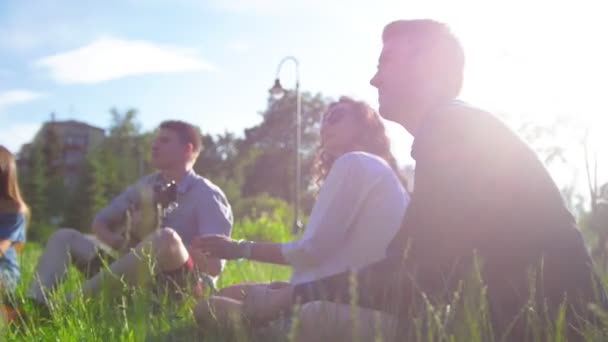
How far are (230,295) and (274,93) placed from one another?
1631cm

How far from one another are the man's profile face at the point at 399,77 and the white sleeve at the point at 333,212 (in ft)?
1.63

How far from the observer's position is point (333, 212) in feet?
10.3

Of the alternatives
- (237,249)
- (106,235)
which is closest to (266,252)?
(237,249)

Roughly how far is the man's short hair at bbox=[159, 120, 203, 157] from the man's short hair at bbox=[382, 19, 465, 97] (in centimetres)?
307

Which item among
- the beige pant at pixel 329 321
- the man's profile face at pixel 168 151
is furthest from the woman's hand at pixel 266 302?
the man's profile face at pixel 168 151

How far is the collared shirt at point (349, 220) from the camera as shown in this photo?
3131 mm

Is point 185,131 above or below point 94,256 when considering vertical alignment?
above

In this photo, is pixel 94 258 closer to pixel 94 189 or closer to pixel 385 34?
pixel 385 34

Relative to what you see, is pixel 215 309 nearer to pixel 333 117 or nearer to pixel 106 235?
pixel 333 117

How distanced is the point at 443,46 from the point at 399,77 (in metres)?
0.18

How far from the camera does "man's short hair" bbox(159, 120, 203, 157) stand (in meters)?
5.50

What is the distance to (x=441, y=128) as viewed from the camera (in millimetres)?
2305

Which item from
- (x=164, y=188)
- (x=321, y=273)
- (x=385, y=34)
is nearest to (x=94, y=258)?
(x=164, y=188)

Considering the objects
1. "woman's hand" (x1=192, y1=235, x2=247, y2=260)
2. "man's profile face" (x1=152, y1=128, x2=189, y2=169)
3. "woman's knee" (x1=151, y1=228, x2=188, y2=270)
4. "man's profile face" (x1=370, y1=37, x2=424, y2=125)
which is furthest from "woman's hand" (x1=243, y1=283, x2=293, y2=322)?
"man's profile face" (x1=152, y1=128, x2=189, y2=169)
